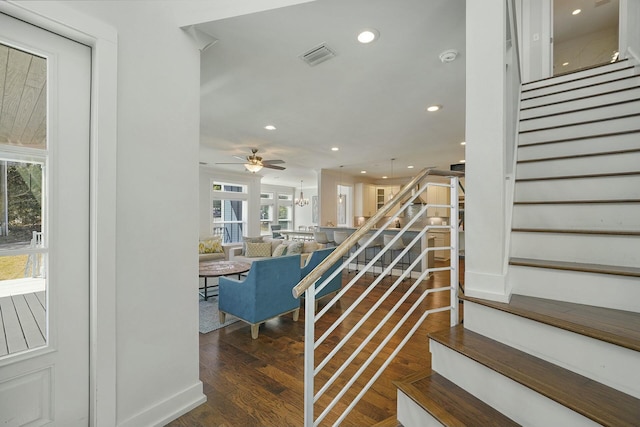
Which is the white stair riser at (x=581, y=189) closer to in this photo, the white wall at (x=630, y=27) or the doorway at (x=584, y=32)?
the white wall at (x=630, y=27)

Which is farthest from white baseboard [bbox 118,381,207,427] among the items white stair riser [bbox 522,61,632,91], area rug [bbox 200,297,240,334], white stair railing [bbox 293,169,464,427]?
white stair riser [bbox 522,61,632,91]

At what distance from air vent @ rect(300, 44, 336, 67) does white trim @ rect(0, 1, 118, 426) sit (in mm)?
1325

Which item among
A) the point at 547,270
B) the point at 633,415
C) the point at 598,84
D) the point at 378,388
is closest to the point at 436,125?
the point at 598,84

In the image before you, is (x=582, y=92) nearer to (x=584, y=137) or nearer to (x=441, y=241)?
(x=584, y=137)

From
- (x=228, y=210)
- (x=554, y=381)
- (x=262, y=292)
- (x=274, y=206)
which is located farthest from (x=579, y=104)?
(x=274, y=206)

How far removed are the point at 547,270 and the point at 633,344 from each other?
54cm

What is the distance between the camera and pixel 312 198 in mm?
13031

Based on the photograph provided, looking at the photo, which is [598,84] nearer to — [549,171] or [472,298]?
[549,171]

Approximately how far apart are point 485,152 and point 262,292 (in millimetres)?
2505

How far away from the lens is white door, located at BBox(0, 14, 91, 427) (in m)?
1.25

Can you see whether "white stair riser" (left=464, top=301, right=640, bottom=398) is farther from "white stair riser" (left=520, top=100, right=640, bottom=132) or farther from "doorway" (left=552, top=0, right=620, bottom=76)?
"doorway" (left=552, top=0, right=620, bottom=76)

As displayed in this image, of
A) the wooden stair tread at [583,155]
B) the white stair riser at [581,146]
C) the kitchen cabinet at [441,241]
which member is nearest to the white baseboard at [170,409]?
the wooden stair tread at [583,155]

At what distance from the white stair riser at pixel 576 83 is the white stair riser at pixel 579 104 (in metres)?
0.43

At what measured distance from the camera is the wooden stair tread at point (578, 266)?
121 cm
